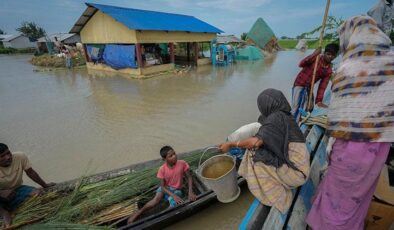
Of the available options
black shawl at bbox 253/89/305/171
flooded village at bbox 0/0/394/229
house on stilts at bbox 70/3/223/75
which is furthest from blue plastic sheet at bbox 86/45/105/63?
black shawl at bbox 253/89/305/171

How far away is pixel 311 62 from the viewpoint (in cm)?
380

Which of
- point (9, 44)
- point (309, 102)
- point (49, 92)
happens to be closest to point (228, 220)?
point (309, 102)

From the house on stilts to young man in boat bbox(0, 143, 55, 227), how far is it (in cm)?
1058

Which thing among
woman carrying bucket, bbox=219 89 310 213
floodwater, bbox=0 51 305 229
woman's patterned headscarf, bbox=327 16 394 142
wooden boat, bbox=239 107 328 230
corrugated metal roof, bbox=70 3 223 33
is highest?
corrugated metal roof, bbox=70 3 223 33

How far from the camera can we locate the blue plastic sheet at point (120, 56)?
13375mm

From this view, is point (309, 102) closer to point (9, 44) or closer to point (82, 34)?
point (82, 34)

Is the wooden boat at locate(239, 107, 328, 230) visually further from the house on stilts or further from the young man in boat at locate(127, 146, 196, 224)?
the house on stilts

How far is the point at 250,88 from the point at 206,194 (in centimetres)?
814

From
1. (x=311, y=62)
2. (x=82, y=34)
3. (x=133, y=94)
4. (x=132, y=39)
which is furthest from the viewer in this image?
(x=82, y=34)

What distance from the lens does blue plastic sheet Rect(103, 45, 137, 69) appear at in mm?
13375

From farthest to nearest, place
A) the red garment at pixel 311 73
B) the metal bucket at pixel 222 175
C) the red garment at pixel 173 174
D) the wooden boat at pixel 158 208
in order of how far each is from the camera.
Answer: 1. the red garment at pixel 311 73
2. the red garment at pixel 173 174
3. the wooden boat at pixel 158 208
4. the metal bucket at pixel 222 175

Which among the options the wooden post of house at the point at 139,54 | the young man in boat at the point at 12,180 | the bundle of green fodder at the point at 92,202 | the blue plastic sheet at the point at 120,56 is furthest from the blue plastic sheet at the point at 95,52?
the bundle of green fodder at the point at 92,202

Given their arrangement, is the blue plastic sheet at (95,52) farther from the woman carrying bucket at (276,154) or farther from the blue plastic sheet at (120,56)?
the woman carrying bucket at (276,154)

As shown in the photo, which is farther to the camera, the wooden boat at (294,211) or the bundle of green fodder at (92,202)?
the bundle of green fodder at (92,202)
